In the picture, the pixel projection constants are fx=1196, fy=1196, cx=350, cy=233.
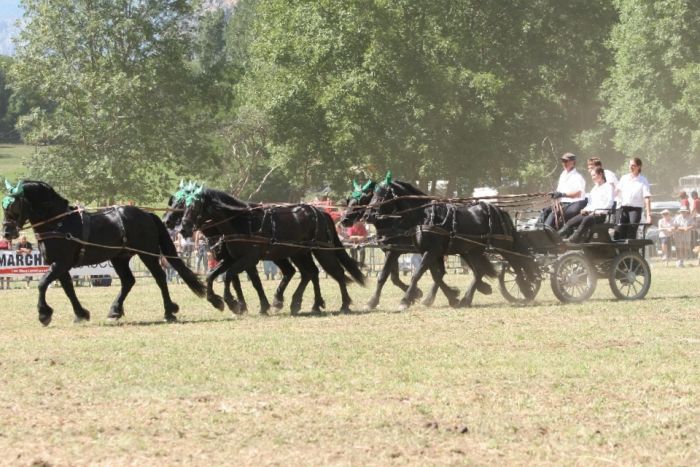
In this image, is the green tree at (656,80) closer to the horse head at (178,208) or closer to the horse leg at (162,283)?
the horse head at (178,208)

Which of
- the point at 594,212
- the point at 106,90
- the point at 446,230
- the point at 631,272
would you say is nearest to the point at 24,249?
the point at 446,230

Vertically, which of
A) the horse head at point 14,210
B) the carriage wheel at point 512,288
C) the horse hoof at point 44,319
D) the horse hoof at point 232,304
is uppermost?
the horse head at point 14,210

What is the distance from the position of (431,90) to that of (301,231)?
38.3m

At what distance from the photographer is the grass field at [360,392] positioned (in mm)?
8422

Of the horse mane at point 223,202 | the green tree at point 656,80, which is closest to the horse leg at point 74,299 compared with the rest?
the horse mane at point 223,202

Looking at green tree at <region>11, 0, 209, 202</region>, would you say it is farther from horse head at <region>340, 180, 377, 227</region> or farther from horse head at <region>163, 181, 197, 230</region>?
horse head at <region>163, 181, 197, 230</region>

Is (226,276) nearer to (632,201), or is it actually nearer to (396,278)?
(396,278)

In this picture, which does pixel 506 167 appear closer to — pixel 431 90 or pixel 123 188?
pixel 431 90

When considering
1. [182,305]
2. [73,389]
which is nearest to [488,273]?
[182,305]

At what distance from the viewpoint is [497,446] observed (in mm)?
8461

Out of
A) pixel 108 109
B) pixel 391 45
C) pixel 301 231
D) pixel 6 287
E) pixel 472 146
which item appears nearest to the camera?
pixel 301 231

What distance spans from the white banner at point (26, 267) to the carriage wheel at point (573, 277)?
1531cm

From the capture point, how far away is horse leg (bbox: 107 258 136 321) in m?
18.2

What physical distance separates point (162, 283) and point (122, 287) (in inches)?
25.9
